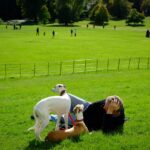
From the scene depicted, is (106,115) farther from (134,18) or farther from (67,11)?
(134,18)

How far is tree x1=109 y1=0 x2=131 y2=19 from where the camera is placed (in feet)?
430

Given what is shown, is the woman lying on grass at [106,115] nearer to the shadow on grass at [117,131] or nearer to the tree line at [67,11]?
the shadow on grass at [117,131]

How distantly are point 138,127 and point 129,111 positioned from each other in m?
2.44

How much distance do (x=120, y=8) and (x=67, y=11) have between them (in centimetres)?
2414

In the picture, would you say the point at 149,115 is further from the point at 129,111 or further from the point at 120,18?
the point at 120,18

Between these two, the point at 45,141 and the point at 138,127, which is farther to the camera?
the point at 138,127

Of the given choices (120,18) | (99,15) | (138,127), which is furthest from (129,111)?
(120,18)

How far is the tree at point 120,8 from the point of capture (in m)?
131

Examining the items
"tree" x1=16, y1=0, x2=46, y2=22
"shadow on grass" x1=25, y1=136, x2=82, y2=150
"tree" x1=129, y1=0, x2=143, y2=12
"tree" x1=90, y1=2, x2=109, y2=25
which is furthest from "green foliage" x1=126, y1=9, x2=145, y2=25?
"shadow on grass" x1=25, y1=136, x2=82, y2=150

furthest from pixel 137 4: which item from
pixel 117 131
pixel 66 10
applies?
pixel 117 131

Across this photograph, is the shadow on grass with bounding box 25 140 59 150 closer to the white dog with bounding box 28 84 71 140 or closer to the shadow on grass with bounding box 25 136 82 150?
the shadow on grass with bounding box 25 136 82 150

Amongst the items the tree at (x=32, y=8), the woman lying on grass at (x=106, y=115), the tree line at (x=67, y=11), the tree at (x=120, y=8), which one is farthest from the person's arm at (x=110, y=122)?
the tree at (x=120, y=8)

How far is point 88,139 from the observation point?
1028cm

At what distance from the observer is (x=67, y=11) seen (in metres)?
117
